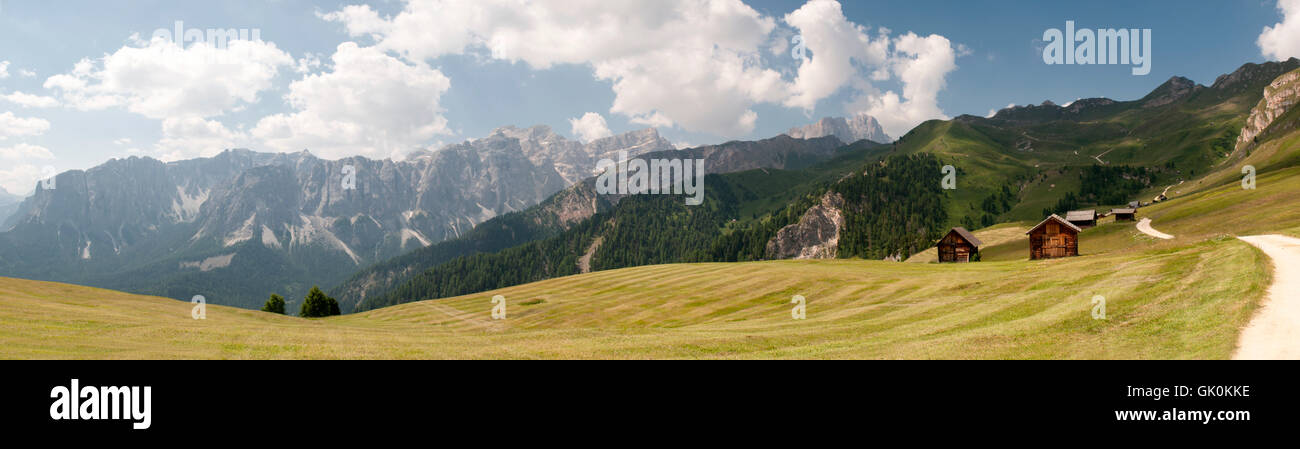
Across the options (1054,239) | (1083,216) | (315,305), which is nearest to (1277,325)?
(1054,239)

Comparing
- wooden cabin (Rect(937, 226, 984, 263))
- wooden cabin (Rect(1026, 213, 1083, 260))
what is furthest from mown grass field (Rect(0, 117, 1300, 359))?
wooden cabin (Rect(937, 226, 984, 263))

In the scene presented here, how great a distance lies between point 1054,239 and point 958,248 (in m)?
17.8

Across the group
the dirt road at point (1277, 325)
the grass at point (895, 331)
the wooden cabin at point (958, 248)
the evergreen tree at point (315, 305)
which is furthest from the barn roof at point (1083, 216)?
the evergreen tree at point (315, 305)

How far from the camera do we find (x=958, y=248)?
9644cm

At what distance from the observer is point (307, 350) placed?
19641 mm

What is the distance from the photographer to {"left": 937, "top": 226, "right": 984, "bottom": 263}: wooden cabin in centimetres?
9544

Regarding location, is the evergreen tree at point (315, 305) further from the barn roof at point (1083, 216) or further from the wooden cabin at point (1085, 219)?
the barn roof at point (1083, 216)

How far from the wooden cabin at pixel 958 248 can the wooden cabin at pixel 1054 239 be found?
13.0m

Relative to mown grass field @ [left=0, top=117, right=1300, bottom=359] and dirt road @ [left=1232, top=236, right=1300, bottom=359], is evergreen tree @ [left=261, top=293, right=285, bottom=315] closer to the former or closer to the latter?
mown grass field @ [left=0, top=117, right=1300, bottom=359]

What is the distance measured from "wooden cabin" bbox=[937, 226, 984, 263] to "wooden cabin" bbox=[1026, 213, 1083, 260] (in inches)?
514

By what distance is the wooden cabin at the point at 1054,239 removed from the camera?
7766 cm

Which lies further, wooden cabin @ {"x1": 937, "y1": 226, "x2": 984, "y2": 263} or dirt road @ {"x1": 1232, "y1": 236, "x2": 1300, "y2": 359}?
wooden cabin @ {"x1": 937, "y1": 226, "x2": 984, "y2": 263}
